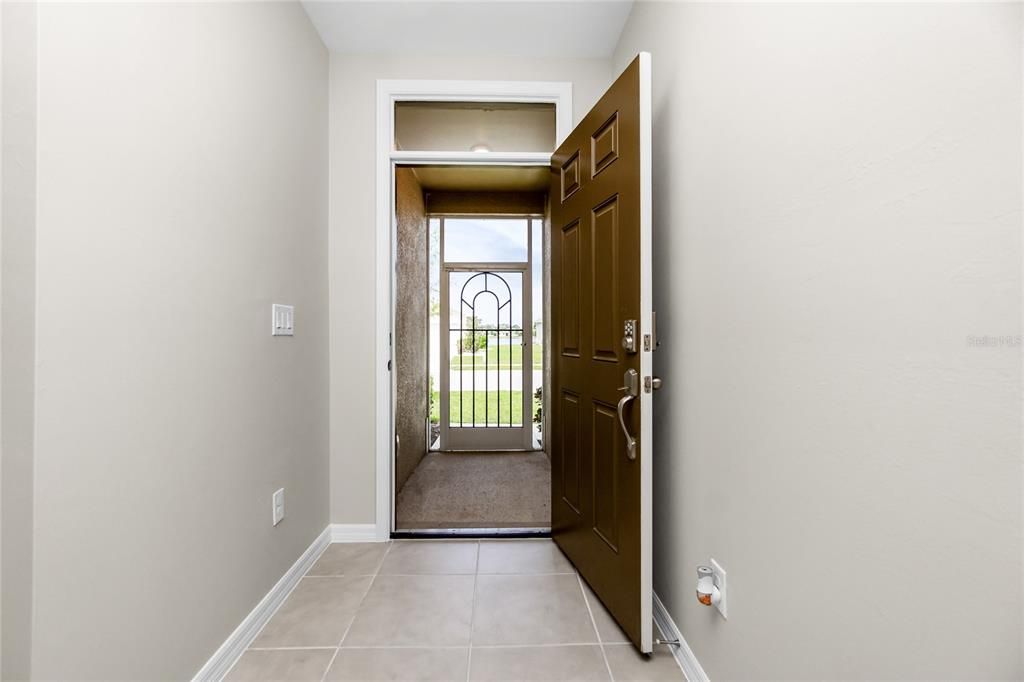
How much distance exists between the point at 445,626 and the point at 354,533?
950mm

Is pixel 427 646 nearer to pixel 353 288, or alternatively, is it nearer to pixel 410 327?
pixel 353 288

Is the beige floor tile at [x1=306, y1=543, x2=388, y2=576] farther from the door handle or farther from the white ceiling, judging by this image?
the white ceiling

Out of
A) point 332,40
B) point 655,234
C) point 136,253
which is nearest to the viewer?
point 136,253

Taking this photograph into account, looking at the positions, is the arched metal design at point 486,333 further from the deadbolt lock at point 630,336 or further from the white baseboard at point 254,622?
the deadbolt lock at point 630,336

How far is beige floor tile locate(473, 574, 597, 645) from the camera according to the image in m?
1.68

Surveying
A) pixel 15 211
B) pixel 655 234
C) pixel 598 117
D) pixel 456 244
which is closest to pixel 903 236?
pixel 655 234

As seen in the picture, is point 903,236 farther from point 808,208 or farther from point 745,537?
point 745,537

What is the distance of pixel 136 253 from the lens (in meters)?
1.16

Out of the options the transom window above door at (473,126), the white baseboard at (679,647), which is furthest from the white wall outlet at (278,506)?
the transom window above door at (473,126)

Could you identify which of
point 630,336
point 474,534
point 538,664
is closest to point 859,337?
point 630,336

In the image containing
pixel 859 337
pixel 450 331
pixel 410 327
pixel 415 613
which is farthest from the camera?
pixel 450 331

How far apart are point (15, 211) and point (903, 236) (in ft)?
5.05

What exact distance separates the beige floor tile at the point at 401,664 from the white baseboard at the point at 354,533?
0.89m

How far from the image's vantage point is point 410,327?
3.79 m
